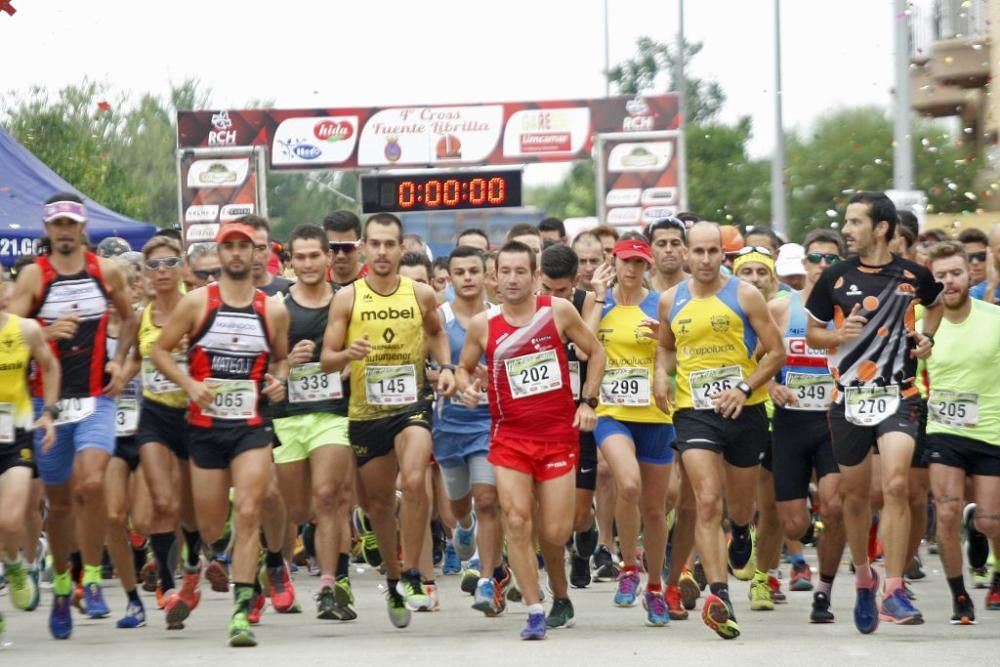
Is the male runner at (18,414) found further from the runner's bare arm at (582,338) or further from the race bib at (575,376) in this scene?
the race bib at (575,376)

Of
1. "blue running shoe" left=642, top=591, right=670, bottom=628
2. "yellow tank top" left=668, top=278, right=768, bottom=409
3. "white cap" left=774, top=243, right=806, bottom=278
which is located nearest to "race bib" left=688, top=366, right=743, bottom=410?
"yellow tank top" left=668, top=278, right=768, bottom=409

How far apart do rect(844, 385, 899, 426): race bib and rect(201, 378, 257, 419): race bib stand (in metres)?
3.22

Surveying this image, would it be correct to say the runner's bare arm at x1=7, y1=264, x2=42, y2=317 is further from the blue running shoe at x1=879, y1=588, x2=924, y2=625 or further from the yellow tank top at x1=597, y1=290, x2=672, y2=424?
the blue running shoe at x1=879, y1=588, x2=924, y2=625

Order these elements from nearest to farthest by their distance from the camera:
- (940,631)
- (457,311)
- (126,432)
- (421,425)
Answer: (940,631), (421,425), (126,432), (457,311)

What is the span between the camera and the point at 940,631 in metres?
11.3

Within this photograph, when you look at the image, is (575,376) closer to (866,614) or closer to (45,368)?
(866,614)

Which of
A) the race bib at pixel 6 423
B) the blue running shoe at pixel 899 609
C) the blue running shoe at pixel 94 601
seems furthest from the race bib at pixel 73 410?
the blue running shoe at pixel 899 609

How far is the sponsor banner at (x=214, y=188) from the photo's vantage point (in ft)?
120

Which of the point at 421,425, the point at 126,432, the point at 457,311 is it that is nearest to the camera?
the point at 421,425

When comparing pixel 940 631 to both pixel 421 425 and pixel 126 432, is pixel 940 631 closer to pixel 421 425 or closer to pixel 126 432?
pixel 421 425

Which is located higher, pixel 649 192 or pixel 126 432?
pixel 649 192

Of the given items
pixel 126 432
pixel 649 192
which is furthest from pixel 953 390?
pixel 649 192

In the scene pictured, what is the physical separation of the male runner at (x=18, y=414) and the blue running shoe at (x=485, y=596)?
8.83 feet

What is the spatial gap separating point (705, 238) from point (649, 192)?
87.5ft
